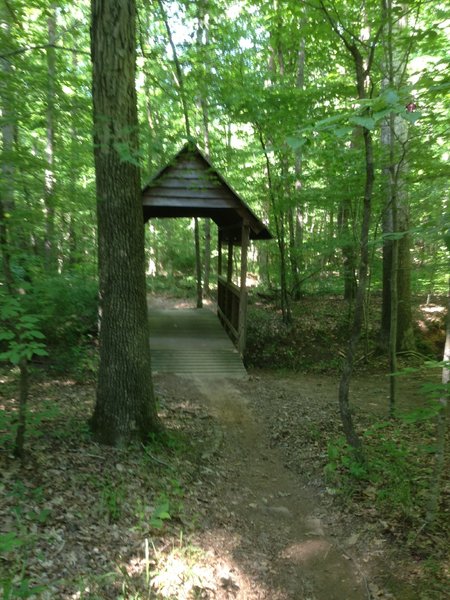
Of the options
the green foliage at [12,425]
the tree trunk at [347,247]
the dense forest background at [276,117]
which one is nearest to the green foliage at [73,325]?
the dense forest background at [276,117]

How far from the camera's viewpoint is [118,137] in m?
4.32

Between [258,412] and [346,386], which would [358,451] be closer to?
[346,386]

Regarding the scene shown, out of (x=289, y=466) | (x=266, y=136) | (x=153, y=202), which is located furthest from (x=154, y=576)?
(x=266, y=136)

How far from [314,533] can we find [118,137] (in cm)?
466

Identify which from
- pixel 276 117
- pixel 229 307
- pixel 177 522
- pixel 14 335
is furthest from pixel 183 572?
pixel 229 307

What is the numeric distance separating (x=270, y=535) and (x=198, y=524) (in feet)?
2.48

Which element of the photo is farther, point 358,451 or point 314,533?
point 358,451

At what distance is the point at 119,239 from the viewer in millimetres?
4629

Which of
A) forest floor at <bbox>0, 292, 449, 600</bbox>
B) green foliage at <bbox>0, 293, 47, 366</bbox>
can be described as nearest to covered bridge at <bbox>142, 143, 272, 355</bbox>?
forest floor at <bbox>0, 292, 449, 600</bbox>

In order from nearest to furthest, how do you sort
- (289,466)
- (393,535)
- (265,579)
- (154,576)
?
(154,576) → (265,579) → (393,535) → (289,466)

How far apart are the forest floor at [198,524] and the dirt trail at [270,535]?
1 cm

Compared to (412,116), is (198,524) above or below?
below

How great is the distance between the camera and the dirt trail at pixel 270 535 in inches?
134

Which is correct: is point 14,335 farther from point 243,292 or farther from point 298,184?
point 298,184
